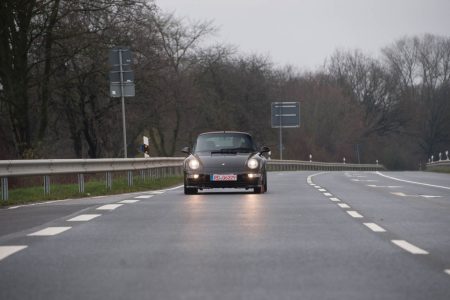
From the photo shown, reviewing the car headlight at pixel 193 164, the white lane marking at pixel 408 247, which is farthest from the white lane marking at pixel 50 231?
the car headlight at pixel 193 164

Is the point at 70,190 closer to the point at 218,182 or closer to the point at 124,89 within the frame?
the point at 218,182

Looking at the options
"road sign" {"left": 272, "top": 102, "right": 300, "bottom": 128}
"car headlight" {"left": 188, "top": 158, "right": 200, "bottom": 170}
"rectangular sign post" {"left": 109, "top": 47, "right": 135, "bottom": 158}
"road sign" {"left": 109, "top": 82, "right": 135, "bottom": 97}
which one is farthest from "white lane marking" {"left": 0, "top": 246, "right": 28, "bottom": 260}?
"road sign" {"left": 272, "top": 102, "right": 300, "bottom": 128}

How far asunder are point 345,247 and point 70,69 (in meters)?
31.1

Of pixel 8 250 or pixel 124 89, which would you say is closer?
pixel 8 250

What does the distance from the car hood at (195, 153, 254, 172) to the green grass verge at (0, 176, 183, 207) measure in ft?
8.90

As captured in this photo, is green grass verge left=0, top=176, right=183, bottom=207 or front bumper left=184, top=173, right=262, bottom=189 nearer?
green grass verge left=0, top=176, right=183, bottom=207

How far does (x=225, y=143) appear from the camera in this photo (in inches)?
867

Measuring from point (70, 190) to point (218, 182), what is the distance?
4.26 metres

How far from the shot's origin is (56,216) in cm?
1370

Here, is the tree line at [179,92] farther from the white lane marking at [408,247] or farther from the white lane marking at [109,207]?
the white lane marking at [408,247]

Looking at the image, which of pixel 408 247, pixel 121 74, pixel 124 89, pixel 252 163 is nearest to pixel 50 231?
pixel 408 247

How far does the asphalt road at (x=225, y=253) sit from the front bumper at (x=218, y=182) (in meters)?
5.18

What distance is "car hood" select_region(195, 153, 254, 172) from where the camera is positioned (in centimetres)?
2089

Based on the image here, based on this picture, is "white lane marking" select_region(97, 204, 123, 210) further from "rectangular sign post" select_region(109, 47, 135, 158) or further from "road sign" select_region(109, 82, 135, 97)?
"road sign" select_region(109, 82, 135, 97)
